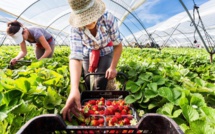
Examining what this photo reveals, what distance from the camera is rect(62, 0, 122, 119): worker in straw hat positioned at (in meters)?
1.93

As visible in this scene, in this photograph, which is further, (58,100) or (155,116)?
(58,100)

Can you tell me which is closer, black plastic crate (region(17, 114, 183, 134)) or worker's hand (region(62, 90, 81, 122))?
black plastic crate (region(17, 114, 183, 134))

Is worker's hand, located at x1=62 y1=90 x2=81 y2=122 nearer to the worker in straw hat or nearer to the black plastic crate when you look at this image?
the worker in straw hat

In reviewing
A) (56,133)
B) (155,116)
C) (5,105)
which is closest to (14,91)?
(5,105)

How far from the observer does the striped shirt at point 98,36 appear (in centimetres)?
235

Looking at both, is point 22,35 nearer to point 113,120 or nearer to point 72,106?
point 72,106

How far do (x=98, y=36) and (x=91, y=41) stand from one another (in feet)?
0.43

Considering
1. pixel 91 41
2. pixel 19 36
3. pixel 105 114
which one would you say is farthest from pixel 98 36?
pixel 19 36

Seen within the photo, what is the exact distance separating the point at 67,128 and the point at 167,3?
16312 millimetres

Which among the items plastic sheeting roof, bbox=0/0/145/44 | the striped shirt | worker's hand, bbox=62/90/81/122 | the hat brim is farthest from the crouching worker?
plastic sheeting roof, bbox=0/0/145/44

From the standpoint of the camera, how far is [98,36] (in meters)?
2.61

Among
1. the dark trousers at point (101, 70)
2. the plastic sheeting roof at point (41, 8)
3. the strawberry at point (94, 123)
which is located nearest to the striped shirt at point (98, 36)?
the dark trousers at point (101, 70)

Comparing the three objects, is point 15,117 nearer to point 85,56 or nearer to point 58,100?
point 58,100

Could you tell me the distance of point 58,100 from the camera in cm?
165
